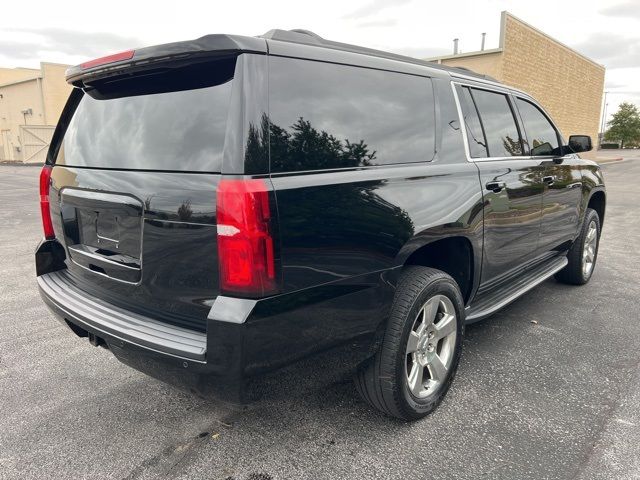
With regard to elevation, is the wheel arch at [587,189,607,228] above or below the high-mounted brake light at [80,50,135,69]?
below

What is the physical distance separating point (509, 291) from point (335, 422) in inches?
67.3

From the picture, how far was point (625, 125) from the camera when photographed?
65.2m

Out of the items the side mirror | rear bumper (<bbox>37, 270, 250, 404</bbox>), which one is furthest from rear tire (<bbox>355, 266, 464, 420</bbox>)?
the side mirror

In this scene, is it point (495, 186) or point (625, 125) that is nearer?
point (495, 186)

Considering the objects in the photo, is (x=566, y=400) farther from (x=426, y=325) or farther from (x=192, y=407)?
(x=192, y=407)

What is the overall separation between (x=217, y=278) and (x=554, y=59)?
2595 centimetres

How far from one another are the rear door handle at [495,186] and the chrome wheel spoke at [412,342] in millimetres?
1086

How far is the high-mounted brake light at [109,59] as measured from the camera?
2.14 m

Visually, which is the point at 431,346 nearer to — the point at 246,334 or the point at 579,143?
the point at 246,334

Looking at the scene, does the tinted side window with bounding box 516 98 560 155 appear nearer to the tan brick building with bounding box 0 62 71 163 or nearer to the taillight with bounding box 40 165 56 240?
the taillight with bounding box 40 165 56 240

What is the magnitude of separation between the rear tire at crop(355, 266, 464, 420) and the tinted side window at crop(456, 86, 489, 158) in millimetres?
934

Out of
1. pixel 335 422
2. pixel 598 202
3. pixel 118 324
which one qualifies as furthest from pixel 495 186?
pixel 598 202

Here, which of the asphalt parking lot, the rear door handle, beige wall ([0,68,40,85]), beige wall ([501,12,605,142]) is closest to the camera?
the asphalt parking lot

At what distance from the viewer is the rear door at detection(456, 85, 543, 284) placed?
10.2ft
